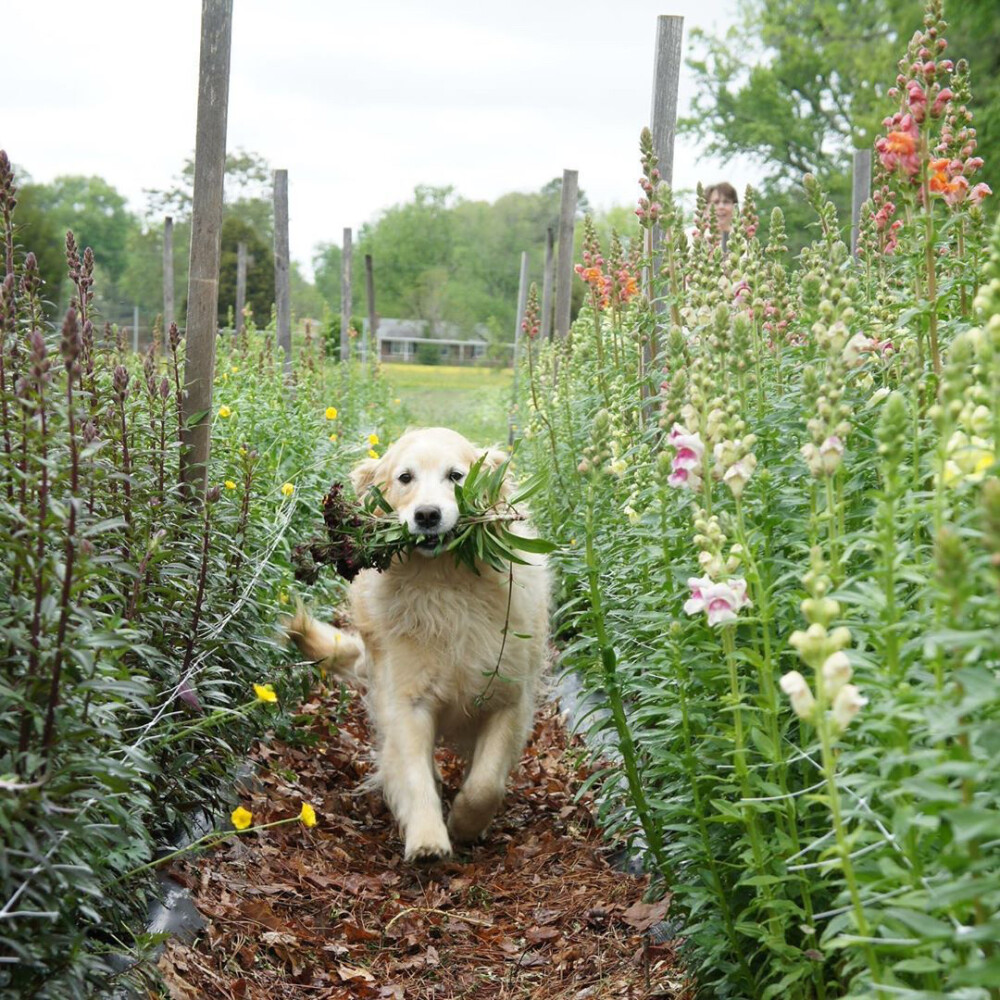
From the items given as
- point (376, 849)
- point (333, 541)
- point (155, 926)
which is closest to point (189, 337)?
point (333, 541)

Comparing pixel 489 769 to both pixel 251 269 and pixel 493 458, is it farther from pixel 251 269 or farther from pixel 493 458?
pixel 251 269

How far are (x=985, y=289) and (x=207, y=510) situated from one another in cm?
252

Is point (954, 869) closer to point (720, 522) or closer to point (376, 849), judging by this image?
point (720, 522)

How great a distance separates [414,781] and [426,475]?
131 centimetres

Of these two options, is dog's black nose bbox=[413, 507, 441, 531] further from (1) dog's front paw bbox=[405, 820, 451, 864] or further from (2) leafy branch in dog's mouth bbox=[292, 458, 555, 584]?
(1) dog's front paw bbox=[405, 820, 451, 864]

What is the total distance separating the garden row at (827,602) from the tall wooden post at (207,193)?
1.81 m

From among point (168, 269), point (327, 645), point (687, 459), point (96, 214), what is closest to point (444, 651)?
point (327, 645)

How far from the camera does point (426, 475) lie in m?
5.32

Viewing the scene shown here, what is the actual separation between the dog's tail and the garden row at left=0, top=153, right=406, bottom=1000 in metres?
0.17

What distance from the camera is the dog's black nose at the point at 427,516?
196 inches

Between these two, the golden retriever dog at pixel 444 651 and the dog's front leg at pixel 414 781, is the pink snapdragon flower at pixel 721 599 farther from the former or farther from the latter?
the dog's front leg at pixel 414 781

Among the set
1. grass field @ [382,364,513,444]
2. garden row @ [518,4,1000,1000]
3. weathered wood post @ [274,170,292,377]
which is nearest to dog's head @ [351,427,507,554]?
garden row @ [518,4,1000,1000]

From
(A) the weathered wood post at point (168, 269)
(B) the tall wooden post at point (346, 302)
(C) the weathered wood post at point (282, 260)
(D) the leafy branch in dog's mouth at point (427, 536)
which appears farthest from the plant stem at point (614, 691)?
(A) the weathered wood post at point (168, 269)

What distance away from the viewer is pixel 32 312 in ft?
11.3
